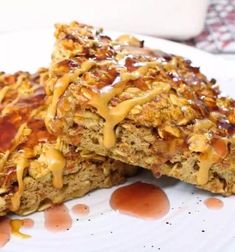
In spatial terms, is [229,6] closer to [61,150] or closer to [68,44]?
[68,44]

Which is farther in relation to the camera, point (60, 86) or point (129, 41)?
point (129, 41)

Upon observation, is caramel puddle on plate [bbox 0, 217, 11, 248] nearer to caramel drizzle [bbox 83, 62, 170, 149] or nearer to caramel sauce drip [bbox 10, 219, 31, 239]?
caramel sauce drip [bbox 10, 219, 31, 239]

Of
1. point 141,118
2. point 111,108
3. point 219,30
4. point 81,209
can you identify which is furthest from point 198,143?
point 219,30

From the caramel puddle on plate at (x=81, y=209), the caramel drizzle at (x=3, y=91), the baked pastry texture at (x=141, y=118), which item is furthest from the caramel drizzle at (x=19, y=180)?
the caramel drizzle at (x=3, y=91)

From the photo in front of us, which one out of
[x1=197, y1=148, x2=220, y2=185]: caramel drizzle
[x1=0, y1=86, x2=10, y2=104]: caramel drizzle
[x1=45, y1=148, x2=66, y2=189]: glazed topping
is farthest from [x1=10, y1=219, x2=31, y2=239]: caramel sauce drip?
[x1=197, y1=148, x2=220, y2=185]: caramel drizzle

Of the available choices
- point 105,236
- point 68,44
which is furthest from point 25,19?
point 105,236

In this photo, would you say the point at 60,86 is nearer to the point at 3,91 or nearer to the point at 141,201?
the point at 3,91

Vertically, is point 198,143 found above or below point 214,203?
above
